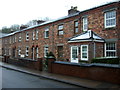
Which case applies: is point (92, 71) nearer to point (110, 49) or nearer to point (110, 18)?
point (110, 49)

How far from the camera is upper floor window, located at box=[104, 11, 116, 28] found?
46.2ft

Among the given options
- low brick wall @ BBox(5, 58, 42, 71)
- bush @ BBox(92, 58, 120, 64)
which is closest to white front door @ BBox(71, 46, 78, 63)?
low brick wall @ BBox(5, 58, 42, 71)

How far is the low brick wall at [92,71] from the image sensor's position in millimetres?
9084

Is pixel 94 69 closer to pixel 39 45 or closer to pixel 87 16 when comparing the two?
pixel 87 16

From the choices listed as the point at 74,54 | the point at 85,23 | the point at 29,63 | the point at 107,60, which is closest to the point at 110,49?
the point at 107,60

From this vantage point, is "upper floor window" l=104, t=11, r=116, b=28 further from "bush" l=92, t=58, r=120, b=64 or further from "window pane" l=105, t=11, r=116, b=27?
"bush" l=92, t=58, r=120, b=64

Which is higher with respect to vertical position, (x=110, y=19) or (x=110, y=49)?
(x=110, y=19)

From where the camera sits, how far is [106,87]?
827cm

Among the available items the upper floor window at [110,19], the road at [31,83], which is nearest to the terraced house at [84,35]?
the upper floor window at [110,19]

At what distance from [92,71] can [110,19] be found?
6506 millimetres

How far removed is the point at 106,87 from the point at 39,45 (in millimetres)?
18201

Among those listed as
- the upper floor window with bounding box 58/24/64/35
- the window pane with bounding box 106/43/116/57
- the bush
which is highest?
the upper floor window with bounding box 58/24/64/35

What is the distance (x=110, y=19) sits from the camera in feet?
47.2

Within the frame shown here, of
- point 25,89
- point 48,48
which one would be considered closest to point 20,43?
point 48,48
